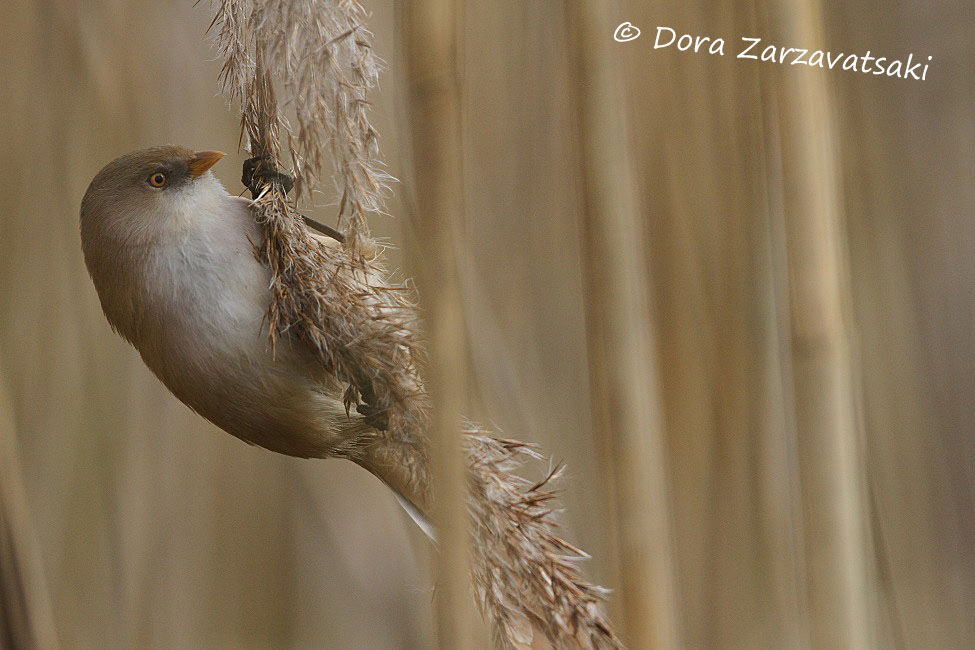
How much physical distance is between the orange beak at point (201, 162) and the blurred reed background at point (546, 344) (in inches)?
14.0

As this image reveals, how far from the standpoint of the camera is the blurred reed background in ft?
3.89

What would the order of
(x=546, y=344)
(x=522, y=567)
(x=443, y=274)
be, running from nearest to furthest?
(x=443, y=274) < (x=522, y=567) < (x=546, y=344)

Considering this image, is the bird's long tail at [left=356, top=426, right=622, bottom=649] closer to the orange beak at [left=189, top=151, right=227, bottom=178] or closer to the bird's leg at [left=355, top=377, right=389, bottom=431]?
the bird's leg at [left=355, top=377, right=389, bottom=431]

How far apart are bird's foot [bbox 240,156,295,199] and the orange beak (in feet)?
0.23

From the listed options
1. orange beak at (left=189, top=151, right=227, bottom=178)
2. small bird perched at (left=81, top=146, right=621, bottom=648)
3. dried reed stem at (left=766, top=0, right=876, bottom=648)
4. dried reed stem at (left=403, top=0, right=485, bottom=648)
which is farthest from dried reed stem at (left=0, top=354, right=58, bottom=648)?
dried reed stem at (left=766, top=0, right=876, bottom=648)

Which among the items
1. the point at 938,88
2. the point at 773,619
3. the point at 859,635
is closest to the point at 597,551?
the point at 773,619

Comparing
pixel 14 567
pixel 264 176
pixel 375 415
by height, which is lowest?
pixel 14 567

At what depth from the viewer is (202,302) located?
0.66 metres

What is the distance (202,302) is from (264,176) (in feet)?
0.35

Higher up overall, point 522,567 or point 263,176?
point 263,176

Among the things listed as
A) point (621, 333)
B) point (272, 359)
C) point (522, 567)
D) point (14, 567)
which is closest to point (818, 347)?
point (621, 333)

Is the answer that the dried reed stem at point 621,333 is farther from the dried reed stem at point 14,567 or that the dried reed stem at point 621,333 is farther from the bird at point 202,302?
the dried reed stem at point 14,567

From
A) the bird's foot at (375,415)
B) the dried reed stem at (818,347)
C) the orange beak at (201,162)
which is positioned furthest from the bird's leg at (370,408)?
the dried reed stem at (818,347)

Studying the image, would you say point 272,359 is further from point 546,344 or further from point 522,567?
point 546,344
